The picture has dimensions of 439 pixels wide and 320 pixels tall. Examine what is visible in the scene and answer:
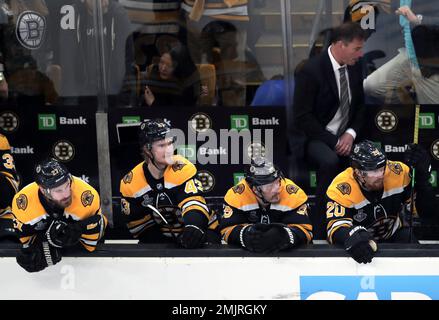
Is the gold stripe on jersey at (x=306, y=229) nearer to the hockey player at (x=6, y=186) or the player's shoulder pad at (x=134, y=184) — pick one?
the player's shoulder pad at (x=134, y=184)

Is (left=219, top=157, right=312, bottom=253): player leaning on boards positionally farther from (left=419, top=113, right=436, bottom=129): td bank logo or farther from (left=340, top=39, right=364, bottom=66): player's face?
(left=419, top=113, right=436, bottom=129): td bank logo

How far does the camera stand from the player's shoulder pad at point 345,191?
689 centimetres

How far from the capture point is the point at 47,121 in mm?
7797

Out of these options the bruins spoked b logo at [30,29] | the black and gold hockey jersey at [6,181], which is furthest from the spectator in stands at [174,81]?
the black and gold hockey jersey at [6,181]

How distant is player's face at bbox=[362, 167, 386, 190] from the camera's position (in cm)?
675

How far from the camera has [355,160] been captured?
22.2 ft

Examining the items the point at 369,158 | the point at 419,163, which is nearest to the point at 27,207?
the point at 369,158

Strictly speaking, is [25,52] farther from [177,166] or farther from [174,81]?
[177,166]

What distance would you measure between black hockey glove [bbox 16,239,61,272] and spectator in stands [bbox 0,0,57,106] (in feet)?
5.08

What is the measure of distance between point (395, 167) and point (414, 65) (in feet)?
3.03

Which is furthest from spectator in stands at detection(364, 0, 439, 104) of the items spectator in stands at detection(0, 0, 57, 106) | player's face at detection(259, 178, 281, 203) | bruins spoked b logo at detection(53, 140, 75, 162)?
spectator in stands at detection(0, 0, 57, 106)

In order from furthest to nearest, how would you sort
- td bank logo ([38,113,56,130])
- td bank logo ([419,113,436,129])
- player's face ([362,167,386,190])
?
td bank logo ([38,113,56,130])
td bank logo ([419,113,436,129])
player's face ([362,167,386,190])

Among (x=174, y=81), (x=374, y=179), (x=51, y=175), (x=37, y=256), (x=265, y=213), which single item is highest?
(x=174, y=81)
